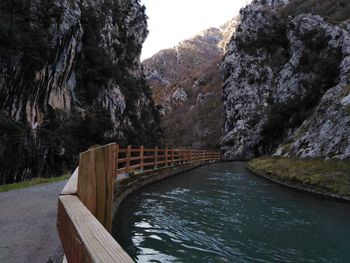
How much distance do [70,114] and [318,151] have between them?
16.3 metres

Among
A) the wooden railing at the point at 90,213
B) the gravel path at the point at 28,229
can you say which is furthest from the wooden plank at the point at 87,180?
the gravel path at the point at 28,229

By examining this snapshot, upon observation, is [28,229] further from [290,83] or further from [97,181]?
[290,83]

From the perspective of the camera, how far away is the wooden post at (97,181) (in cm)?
265

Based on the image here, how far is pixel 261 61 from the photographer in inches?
2185

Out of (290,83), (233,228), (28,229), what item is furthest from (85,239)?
(290,83)

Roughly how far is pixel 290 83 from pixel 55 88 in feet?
90.2

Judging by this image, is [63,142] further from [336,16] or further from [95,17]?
[336,16]

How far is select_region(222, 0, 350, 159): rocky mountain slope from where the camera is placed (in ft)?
69.3

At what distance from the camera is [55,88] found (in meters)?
24.1

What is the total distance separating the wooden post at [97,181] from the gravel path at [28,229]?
1.81m

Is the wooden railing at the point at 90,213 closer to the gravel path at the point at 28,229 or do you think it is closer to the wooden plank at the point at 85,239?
the wooden plank at the point at 85,239

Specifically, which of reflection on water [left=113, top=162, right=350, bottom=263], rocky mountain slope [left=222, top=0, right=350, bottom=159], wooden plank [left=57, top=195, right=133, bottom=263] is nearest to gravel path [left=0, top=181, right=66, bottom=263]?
reflection on water [left=113, top=162, right=350, bottom=263]

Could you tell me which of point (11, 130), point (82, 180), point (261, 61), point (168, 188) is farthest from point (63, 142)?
point (261, 61)

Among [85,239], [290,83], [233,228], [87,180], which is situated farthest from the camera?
[290,83]
